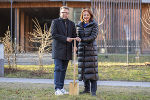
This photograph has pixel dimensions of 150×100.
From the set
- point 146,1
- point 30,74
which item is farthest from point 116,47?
point 146,1

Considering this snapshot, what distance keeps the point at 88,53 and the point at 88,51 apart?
0.15 feet

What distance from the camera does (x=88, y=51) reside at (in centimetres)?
451

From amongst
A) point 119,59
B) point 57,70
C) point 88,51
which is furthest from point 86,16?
point 119,59

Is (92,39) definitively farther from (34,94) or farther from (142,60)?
(142,60)

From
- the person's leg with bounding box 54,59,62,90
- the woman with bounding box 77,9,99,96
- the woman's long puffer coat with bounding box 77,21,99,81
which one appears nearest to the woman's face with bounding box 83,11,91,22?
the woman with bounding box 77,9,99,96

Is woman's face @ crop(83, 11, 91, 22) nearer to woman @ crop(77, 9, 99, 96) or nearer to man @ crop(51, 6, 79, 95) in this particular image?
woman @ crop(77, 9, 99, 96)

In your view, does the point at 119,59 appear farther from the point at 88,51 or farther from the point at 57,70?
the point at 57,70

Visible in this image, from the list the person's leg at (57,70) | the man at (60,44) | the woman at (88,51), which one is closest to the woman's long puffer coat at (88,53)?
the woman at (88,51)

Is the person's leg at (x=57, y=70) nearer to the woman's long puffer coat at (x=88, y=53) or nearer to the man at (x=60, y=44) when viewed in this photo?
the man at (x=60, y=44)

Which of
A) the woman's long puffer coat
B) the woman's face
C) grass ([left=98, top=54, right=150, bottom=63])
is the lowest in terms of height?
grass ([left=98, top=54, right=150, bottom=63])

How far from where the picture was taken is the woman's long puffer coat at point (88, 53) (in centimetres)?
445

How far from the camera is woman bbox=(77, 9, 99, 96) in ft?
14.6

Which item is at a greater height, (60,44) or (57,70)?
(60,44)

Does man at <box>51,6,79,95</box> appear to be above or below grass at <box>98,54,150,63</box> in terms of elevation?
above
